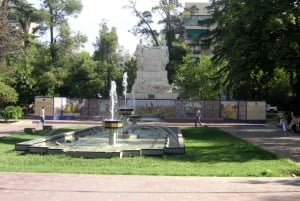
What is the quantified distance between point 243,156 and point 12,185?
32.8ft

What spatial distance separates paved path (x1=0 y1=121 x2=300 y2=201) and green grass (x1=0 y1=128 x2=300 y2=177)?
0.91m

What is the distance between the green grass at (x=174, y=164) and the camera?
46.4 feet

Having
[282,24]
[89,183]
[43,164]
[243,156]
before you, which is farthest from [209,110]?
[89,183]

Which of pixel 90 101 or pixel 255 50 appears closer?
pixel 255 50

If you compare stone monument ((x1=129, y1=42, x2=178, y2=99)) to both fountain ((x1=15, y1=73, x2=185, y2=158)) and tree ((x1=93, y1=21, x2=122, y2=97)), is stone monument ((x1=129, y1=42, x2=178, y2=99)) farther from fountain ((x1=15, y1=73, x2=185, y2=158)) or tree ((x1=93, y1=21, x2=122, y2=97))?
fountain ((x1=15, y1=73, x2=185, y2=158))

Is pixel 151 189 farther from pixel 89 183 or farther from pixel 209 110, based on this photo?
pixel 209 110

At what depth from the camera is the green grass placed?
1416 centimetres

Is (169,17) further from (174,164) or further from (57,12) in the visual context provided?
(174,164)

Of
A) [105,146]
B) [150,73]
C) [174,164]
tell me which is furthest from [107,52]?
[174,164]

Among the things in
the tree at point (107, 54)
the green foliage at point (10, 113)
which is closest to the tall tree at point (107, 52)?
Answer: the tree at point (107, 54)

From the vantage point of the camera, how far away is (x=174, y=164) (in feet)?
53.8

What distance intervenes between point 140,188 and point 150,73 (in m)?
42.8

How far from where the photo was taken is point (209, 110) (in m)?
54.9

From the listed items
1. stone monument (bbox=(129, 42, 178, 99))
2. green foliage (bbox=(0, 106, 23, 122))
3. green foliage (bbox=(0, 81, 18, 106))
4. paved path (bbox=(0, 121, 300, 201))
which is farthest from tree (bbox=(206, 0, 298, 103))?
green foliage (bbox=(0, 106, 23, 122))
